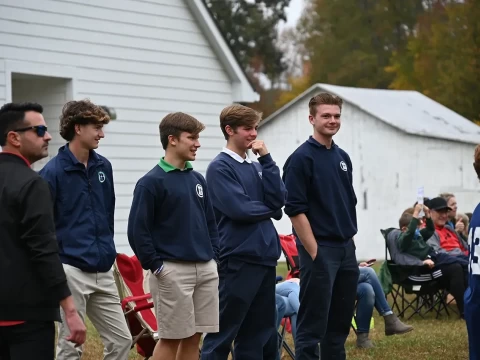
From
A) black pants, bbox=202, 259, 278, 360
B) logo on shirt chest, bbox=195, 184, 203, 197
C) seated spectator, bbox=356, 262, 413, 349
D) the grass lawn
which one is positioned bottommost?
the grass lawn

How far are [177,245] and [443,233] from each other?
7.20 metres

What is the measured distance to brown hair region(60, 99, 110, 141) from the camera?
627 cm

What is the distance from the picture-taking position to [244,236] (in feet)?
21.1

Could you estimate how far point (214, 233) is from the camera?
636cm

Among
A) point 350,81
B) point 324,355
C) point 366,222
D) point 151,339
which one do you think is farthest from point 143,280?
point 350,81

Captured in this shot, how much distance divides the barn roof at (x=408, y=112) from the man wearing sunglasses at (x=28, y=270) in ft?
70.2

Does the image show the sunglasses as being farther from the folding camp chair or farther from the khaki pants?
the folding camp chair

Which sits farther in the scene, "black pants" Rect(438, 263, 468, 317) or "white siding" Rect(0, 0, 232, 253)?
"white siding" Rect(0, 0, 232, 253)

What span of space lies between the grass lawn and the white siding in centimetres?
600

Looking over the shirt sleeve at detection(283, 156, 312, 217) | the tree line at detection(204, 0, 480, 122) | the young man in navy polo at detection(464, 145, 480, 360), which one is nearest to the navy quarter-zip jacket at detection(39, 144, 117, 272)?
the shirt sleeve at detection(283, 156, 312, 217)

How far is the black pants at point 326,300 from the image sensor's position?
672cm

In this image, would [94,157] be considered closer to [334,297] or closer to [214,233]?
[214,233]

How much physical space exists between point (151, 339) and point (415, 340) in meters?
2.61

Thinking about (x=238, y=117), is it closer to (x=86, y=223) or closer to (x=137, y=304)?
(x=86, y=223)
